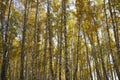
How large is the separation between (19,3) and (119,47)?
1019cm

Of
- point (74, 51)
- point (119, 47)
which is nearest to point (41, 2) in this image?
point (119, 47)

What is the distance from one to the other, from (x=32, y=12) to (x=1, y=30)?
5.88 metres

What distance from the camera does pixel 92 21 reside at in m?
19.7

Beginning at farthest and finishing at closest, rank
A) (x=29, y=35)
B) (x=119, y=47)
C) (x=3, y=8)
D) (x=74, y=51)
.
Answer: (x=74, y=51) < (x=29, y=35) < (x=3, y=8) < (x=119, y=47)

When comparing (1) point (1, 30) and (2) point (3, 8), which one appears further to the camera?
(2) point (3, 8)

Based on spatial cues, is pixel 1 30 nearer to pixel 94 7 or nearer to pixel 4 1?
pixel 4 1

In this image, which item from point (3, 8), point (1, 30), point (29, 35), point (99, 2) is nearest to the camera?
point (1, 30)

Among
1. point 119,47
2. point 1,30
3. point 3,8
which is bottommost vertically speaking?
point 119,47

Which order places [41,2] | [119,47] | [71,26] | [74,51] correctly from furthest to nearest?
[74,51] → [71,26] → [41,2] → [119,47]

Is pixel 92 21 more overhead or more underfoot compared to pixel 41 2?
more underfoot

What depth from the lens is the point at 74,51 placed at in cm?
2789

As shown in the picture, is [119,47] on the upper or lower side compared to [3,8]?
lower

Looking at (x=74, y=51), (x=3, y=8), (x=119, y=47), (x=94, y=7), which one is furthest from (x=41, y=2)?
(x=74, y=51)

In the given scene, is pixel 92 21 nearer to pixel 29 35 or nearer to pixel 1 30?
pixel 29 35
